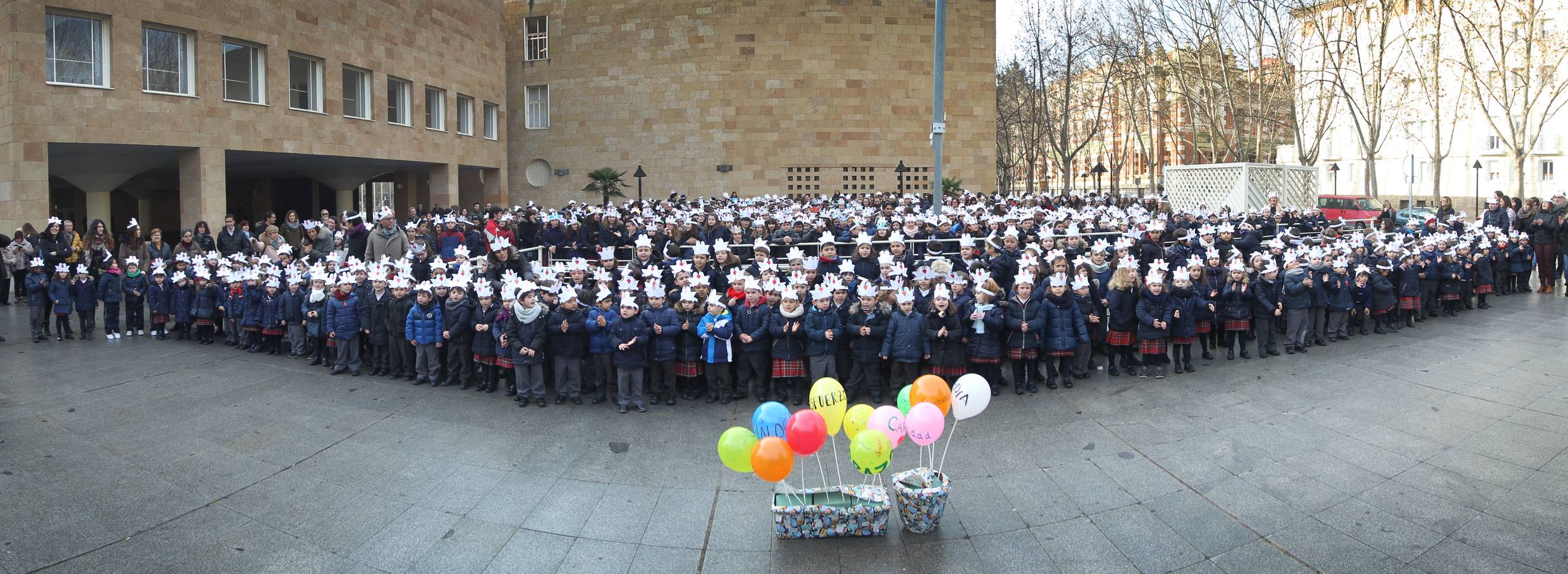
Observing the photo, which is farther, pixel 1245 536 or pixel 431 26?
pixel 431 26

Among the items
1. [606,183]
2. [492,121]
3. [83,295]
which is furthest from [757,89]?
[83,295]

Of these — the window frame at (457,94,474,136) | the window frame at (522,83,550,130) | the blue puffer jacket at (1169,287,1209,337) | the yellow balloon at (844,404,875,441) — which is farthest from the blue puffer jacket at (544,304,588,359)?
the window frame at (522,83,550,130)

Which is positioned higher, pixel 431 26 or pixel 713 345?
pixel 431 26

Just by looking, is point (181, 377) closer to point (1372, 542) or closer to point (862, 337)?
point (862, 337)

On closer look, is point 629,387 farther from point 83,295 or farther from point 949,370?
point 83,295

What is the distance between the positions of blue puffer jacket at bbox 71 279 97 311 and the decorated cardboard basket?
1303cm

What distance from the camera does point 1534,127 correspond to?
46.4 metres

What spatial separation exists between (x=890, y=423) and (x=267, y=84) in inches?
945

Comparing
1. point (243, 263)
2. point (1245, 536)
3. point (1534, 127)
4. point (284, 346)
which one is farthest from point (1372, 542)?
point (1534, 127)

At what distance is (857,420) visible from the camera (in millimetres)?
6742

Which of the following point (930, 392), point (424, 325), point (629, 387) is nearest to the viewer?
point (930, 392)

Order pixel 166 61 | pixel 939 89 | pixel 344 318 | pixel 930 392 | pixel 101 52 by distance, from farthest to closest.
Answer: pixel 166 61 < pixel 101 52 < pixel 939 89 < pixel 344 318 < pixel 930 392

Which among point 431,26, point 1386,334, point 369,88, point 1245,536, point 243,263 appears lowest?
point 1245,536

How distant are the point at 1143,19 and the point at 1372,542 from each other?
30.8 meters
